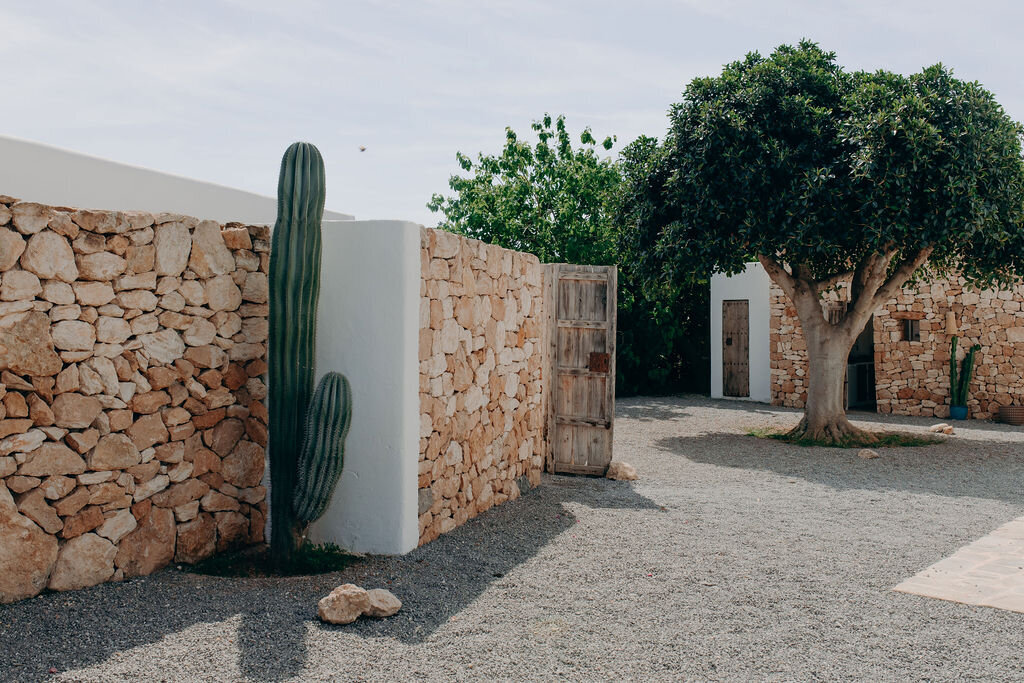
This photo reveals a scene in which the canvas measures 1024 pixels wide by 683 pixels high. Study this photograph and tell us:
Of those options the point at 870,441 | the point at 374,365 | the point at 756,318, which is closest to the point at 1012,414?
the point at 870,441

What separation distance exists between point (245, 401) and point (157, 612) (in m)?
1.47

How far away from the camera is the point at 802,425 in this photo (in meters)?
12.3

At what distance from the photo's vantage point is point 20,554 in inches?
168

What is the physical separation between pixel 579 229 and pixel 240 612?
13938 mm

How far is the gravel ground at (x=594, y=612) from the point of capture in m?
3.79

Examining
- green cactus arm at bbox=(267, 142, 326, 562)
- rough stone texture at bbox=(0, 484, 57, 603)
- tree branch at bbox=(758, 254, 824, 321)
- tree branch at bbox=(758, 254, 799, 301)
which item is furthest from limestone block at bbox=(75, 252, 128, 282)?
tree branch at bbox=(758, 254, 824, 321)

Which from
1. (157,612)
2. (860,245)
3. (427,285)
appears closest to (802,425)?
(860,245)

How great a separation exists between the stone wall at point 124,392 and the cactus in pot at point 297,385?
402mm

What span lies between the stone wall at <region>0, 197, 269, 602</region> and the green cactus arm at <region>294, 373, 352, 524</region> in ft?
1.99

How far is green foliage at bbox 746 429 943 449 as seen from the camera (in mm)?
11555

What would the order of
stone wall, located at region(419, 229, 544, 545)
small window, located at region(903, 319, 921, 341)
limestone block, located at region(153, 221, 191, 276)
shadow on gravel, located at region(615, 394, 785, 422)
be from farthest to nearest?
small window, located at region(903, 319, 921, 341), shadow on gravel, located at region(615, 394, 785, 422), stone wall, located at region(419, 229, 544, 545), limestone block, located at region(153, 221, 191, 276)

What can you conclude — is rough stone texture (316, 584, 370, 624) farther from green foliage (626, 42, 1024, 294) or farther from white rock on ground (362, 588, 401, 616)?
green foliage (626, 42, 1024, 294)

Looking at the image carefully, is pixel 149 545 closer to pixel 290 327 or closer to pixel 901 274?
pixel 290 327

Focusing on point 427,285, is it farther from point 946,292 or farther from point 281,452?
point 946,292
